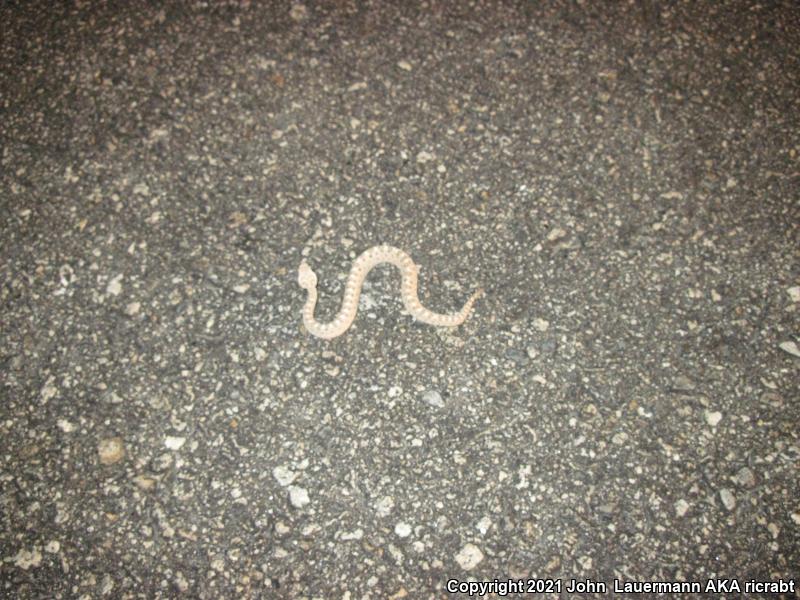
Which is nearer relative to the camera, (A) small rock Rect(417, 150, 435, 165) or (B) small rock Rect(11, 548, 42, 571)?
(B) small rock Rect(11, 548, 42, 571)

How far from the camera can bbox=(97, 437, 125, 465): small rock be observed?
10.7ft

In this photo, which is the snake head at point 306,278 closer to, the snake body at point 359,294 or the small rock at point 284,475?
the snake body at point 359,294

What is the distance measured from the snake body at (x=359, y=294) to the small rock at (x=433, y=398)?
452mm

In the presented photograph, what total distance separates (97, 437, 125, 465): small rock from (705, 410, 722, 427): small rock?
11.3ft

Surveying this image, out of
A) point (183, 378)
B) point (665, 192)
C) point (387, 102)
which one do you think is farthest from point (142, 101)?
point (665, 192)

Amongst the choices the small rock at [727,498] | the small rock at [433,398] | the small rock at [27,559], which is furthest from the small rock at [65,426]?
the small rock at [727,498]

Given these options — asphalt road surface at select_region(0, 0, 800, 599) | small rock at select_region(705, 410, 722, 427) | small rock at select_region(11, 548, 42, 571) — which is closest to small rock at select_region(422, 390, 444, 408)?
asphalt road surface at select_region(0, 0, 800, 599)

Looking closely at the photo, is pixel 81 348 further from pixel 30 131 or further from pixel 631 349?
pixel 631 349

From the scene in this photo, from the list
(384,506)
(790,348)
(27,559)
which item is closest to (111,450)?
(27,559)

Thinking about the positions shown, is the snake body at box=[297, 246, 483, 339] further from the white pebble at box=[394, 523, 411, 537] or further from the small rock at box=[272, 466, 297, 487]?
the white pebble at box=[394, 523, 411, 537]

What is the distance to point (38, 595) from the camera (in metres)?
2.95

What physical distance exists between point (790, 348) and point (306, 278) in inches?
122

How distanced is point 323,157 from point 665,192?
2513 mm

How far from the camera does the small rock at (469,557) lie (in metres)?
3.02
